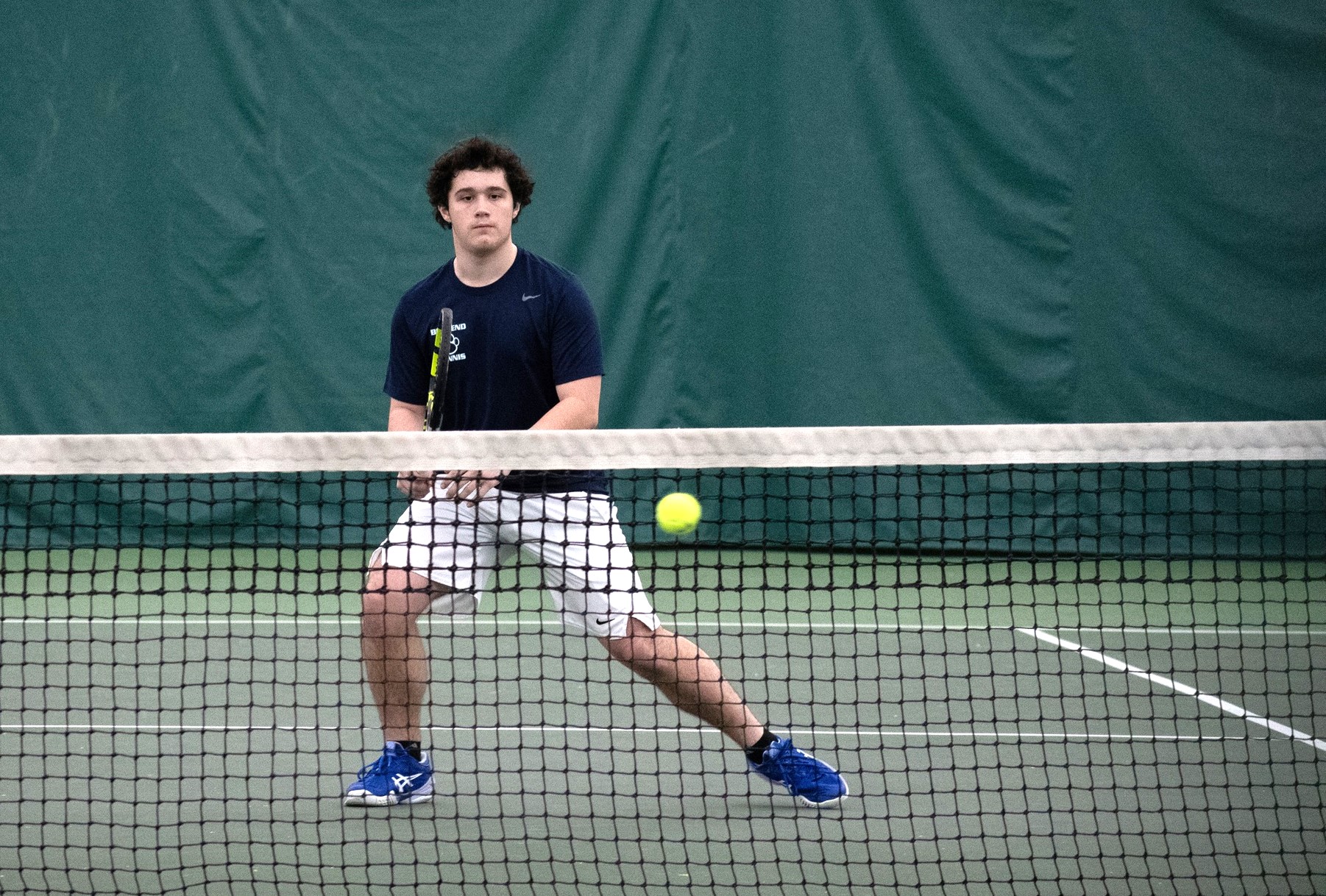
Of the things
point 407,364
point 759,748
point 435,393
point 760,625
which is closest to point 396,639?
point 435,393

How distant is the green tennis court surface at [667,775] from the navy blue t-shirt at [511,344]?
1.57ft

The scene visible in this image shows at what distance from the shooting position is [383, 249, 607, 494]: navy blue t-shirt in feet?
9.58

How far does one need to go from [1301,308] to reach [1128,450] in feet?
15.7

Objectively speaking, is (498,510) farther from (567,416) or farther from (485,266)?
(485,266)

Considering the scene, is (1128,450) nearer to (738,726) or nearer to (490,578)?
(738,726)

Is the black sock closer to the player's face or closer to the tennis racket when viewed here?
the tennis racket

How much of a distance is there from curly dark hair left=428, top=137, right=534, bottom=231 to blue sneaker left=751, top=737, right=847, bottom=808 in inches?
51.6

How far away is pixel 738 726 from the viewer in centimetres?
278

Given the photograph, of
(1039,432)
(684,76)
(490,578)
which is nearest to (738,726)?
(1039,432)

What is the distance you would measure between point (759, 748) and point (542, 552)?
589 millimetres

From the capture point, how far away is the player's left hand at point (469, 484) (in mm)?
2576

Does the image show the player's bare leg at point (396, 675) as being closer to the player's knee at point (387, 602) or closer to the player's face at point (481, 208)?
the player's knee at point (387, 602)

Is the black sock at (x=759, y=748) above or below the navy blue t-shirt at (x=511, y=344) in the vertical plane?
below

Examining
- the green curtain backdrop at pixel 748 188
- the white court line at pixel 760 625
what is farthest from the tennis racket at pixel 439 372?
the green curtain backdrop at pixel 748 188
